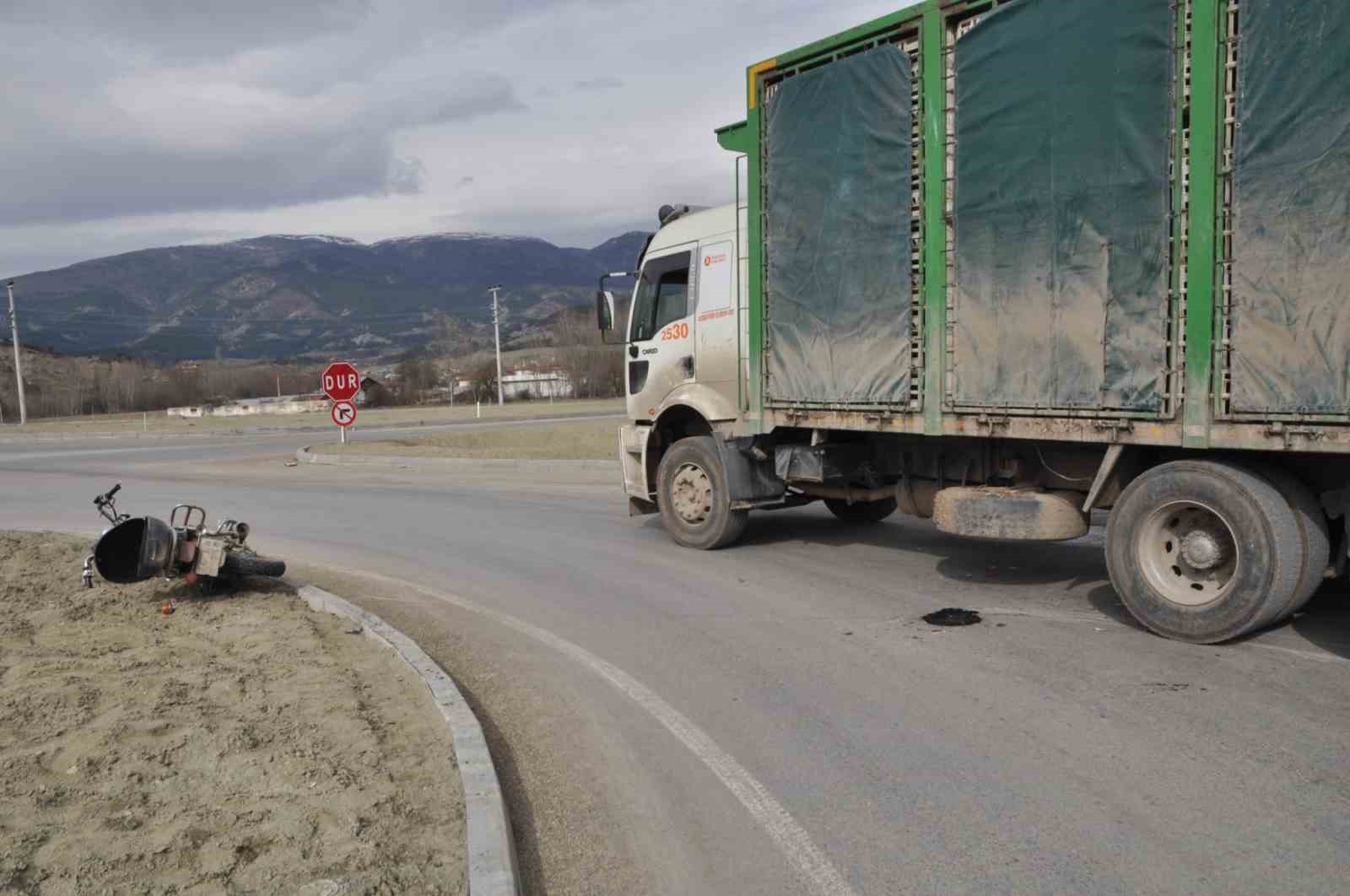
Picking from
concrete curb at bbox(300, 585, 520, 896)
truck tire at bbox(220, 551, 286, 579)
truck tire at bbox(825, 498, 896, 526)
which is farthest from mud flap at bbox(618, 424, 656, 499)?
concrete curb at bbox(300, 585, 520, 896)

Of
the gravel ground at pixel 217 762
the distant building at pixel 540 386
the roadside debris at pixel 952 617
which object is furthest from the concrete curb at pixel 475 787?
the distant building at pixel 540 386

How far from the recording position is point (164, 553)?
765 centimetres

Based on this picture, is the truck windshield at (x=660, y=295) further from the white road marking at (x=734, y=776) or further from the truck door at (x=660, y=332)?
the white road marking at (x=734, y=776)

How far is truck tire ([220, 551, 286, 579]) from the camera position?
26.8 ft

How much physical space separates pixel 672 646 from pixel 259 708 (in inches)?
102

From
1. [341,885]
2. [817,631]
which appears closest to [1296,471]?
[817,631]

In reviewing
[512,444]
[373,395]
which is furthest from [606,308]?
[373,395]

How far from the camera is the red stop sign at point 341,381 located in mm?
24766

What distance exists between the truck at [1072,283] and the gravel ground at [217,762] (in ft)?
14.4

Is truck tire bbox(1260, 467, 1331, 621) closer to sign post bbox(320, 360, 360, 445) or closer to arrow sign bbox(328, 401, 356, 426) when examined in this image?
sign post bbox(320, 360, 360, 445)

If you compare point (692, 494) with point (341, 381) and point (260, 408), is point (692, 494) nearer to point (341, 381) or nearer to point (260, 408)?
point (341, 381)

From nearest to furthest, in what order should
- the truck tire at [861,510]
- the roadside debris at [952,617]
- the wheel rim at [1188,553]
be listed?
Answer: the wheel rim at [1188,553], the roadside debris at [952,617], the truck tire at [861,510]

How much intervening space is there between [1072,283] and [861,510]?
494cm

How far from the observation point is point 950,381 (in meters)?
7.66
